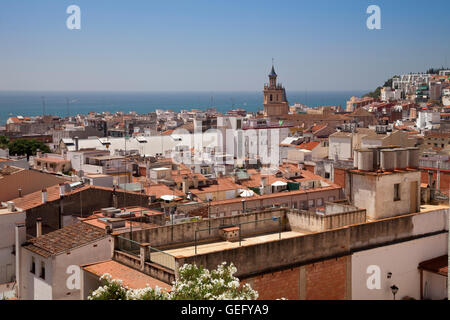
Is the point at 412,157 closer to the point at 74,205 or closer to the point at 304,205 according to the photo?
the point at 74,205

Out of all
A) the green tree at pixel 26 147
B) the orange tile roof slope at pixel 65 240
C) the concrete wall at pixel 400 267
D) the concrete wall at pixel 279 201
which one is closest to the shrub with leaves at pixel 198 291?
the orange tile roof slope at pixel 65 240

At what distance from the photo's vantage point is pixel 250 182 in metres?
23.3

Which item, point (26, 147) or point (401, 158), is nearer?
point (401, 158)

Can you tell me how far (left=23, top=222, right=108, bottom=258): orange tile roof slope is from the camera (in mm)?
10172

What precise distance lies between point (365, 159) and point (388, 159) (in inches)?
17.2

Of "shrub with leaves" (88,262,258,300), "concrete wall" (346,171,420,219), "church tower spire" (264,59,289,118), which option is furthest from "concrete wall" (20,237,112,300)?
"church tower spire" (264,59,289,118)

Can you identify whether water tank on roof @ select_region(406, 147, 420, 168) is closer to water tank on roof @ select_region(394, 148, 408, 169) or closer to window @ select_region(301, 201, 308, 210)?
water tank on roof @ select_region(394, 148, 408, 169)

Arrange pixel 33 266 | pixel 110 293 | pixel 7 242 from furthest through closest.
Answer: pixel 7 242, pixel 33 266, pixel 110 293

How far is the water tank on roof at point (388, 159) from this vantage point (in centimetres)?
1138

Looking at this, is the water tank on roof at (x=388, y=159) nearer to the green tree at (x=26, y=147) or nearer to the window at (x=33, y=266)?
the window at (x=33, y=266)

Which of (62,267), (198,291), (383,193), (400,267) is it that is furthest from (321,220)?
(198,291)

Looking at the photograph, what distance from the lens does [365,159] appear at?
1157 cm
